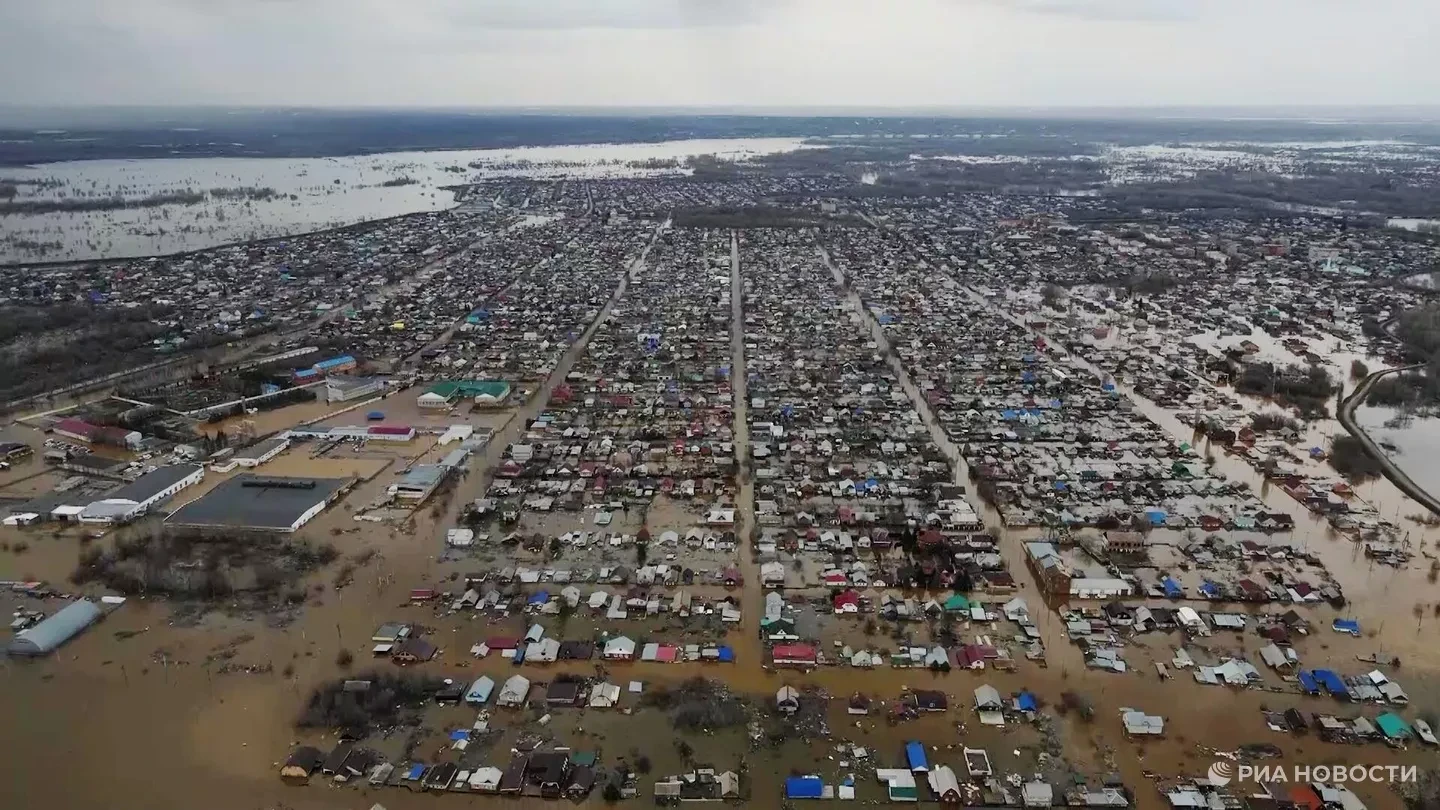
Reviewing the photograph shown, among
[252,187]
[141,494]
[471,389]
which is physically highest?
[252,187]

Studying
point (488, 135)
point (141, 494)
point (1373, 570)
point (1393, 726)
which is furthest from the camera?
point (488, 135)

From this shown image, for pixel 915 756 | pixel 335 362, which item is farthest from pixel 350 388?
pixel 915 756

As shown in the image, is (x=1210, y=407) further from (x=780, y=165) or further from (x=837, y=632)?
(x=780, y=165)

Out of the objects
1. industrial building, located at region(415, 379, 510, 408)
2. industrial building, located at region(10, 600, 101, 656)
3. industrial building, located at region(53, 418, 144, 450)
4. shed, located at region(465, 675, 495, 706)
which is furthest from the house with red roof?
industrial building, located at region(53, 418, 144, 450)

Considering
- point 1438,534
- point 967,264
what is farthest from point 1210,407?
point 967,264

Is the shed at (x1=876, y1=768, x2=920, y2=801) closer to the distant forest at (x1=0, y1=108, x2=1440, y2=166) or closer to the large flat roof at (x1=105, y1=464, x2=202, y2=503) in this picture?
the large flat roof at (x1=105, y1=464, x2=202, y2=503)

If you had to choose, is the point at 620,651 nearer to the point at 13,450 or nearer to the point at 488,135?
the point at 13,450

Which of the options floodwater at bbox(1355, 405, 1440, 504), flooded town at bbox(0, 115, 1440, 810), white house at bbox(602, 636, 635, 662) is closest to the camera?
flooded town at bbox(0, 115, 1440, 810)
